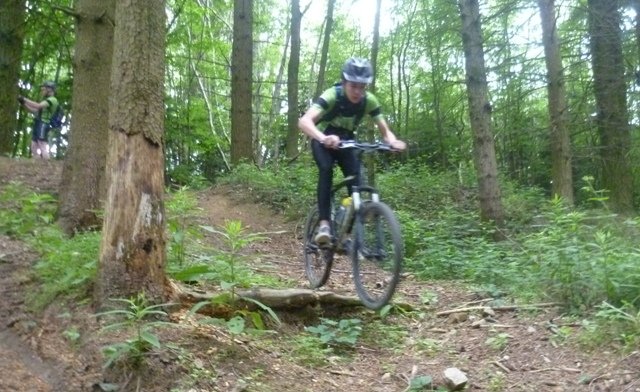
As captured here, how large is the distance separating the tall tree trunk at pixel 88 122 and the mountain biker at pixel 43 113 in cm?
627

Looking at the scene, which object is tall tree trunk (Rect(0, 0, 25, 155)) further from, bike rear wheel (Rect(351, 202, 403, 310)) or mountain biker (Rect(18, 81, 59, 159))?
bike rear wheel (Rect(351, 202, 403, 310))

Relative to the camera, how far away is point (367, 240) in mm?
5586

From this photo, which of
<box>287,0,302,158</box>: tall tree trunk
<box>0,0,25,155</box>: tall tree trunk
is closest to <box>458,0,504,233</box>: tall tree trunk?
<box>0,0,25,155</box>: tall tree trunk

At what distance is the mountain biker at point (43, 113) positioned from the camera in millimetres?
13511

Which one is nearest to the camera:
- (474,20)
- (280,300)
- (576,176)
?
(280,300)

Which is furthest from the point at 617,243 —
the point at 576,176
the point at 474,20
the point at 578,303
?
the point at 576,176

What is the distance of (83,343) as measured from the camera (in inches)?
179

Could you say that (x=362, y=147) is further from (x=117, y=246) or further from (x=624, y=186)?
(x=624, y=186)

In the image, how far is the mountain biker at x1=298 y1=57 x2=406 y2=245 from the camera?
18.5 feet

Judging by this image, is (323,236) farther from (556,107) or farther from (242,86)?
(242,86)

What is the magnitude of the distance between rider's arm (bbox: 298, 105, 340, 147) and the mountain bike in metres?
0.11

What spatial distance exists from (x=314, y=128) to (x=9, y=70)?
9777mm

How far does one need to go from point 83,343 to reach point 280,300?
1.59 metres

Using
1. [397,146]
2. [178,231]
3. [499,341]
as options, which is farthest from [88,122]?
[499,341]
